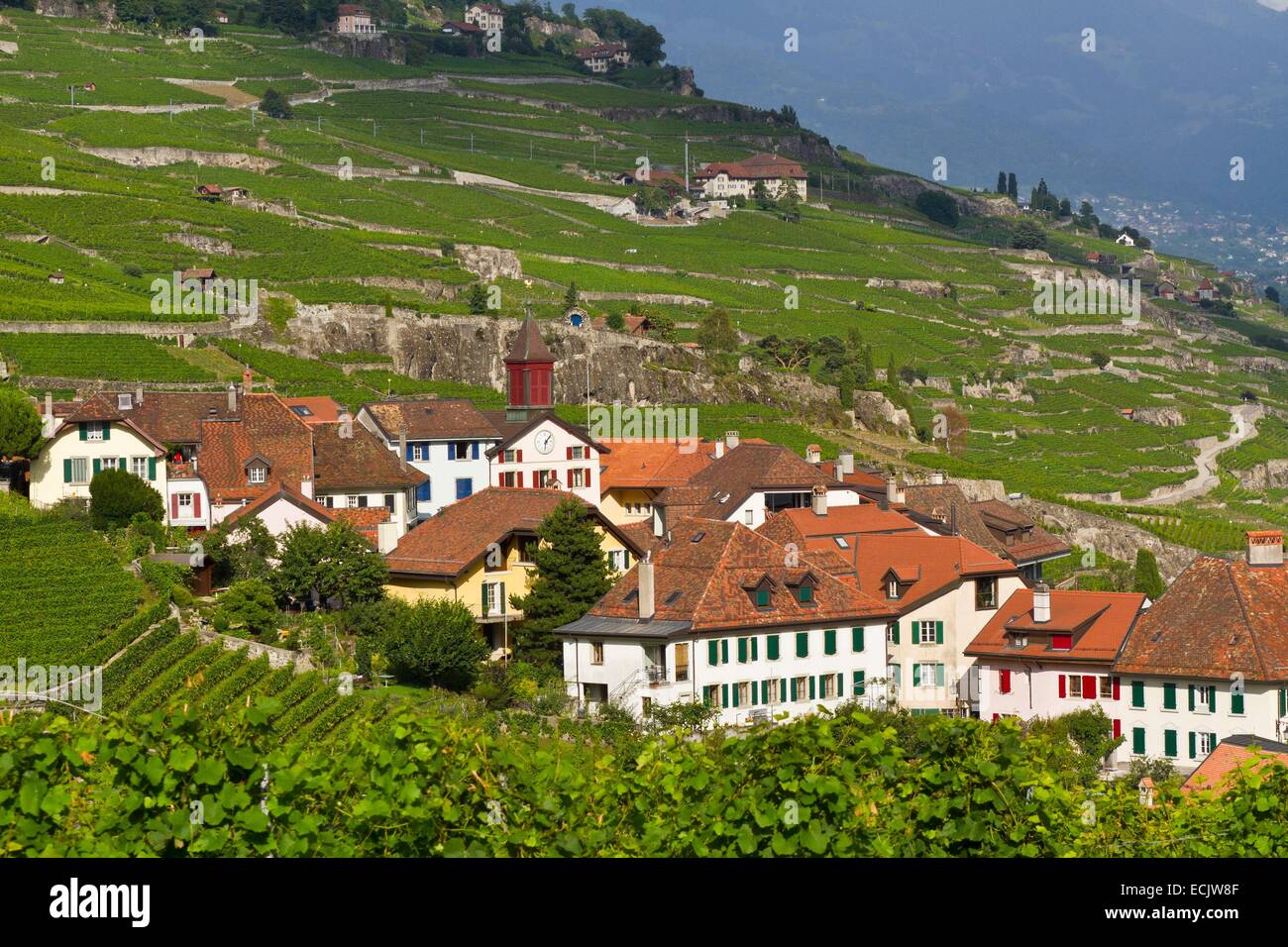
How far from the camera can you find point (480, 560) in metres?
51.8

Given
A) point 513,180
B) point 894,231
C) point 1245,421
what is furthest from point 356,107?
point 1245,421

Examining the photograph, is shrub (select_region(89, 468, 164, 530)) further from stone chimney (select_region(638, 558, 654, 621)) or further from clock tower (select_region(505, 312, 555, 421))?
clock tower (select_region(505, 312, 555, 421))

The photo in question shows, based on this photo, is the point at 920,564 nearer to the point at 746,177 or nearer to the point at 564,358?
the point at 564,358

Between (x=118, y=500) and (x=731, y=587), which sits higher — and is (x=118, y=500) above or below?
above

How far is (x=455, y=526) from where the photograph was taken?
54.2 m

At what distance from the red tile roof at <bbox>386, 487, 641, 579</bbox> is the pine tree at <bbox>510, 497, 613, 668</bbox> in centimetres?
179

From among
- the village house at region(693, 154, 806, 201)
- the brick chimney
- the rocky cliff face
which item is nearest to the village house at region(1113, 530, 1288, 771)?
the brick chimney

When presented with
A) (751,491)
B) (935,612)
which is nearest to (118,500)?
(751,491)

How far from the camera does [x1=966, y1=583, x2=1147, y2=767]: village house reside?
161 feet

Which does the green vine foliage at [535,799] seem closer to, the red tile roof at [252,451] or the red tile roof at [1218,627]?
the red tile roof at [1218,627]

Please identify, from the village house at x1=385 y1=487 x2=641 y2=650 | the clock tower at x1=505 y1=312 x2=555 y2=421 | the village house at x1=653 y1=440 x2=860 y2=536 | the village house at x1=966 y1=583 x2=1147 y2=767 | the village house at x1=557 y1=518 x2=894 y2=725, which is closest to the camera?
the village house at x1=557 y1=518 x2=894 y2=725

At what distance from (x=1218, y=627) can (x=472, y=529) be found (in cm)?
1976

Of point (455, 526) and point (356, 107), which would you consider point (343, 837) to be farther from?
point (356, 107)

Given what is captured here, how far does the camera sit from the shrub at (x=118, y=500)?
5306 cm
